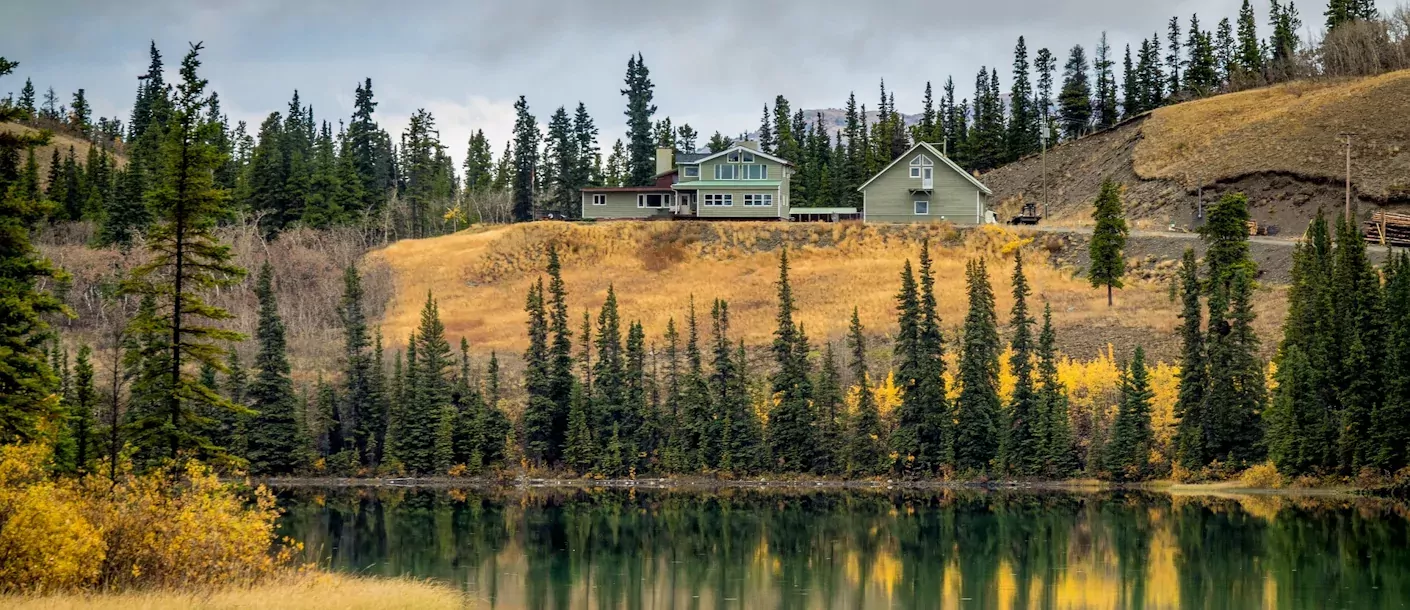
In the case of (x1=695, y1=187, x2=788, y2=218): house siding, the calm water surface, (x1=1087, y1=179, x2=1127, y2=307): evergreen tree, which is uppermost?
(x1=695, y1=187, x2=788, y2=218): house siding

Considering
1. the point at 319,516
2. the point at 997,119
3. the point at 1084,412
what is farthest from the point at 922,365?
the point at 997,119

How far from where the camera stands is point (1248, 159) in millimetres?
117438

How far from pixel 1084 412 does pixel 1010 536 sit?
21.9 metres

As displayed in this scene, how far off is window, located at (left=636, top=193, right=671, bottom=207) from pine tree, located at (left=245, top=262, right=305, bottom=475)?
41.0m

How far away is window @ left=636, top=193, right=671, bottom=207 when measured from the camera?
373 feet

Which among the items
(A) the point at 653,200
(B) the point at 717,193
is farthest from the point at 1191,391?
(A) the point at 653,200

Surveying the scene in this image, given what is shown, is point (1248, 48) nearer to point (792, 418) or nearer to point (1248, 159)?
point (1248, 159)

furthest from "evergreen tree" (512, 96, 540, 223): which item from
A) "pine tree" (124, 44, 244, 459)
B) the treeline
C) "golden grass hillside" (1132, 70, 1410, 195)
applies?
"pine tree" (124, 44, 244, 459)

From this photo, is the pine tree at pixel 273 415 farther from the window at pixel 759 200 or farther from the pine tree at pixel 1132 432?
the window at pixel 759 200

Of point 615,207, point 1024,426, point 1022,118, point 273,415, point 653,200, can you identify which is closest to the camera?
point 1024,426

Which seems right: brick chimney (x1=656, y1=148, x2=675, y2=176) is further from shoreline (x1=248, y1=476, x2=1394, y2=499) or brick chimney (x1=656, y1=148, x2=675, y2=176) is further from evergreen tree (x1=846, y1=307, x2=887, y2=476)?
evergreen tree (x1=846, y1=307, x2=887, y2=476)

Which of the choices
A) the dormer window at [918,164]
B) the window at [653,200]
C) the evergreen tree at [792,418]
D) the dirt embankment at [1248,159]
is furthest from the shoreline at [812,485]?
the dirt embankment at [1248,159]

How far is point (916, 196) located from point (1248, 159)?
2910 cm

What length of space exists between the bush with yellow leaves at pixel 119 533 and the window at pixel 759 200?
269ft
